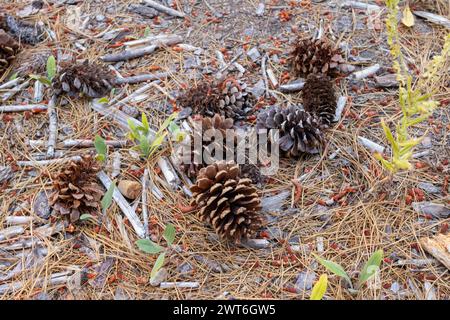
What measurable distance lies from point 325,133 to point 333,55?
53cm

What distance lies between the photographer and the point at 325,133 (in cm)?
245

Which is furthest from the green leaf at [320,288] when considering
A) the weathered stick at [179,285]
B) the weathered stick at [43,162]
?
the weathered stick at [43,162]

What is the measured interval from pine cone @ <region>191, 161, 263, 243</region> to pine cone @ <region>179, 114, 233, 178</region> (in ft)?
0.63

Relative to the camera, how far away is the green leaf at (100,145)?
7.61ft

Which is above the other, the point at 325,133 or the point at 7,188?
the point at 325,133

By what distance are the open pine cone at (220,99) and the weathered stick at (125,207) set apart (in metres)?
0.61

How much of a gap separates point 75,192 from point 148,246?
45 centimetres

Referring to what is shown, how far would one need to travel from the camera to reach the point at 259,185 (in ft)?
7.47

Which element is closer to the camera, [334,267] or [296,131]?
[334,267]

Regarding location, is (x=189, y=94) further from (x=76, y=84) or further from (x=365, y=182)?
(x=365, y=182)

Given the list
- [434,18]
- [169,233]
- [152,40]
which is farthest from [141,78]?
[434,18]

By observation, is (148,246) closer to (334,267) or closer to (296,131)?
(334,267)

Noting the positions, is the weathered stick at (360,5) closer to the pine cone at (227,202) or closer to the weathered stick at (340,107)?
the weathered stick at (340,107)
